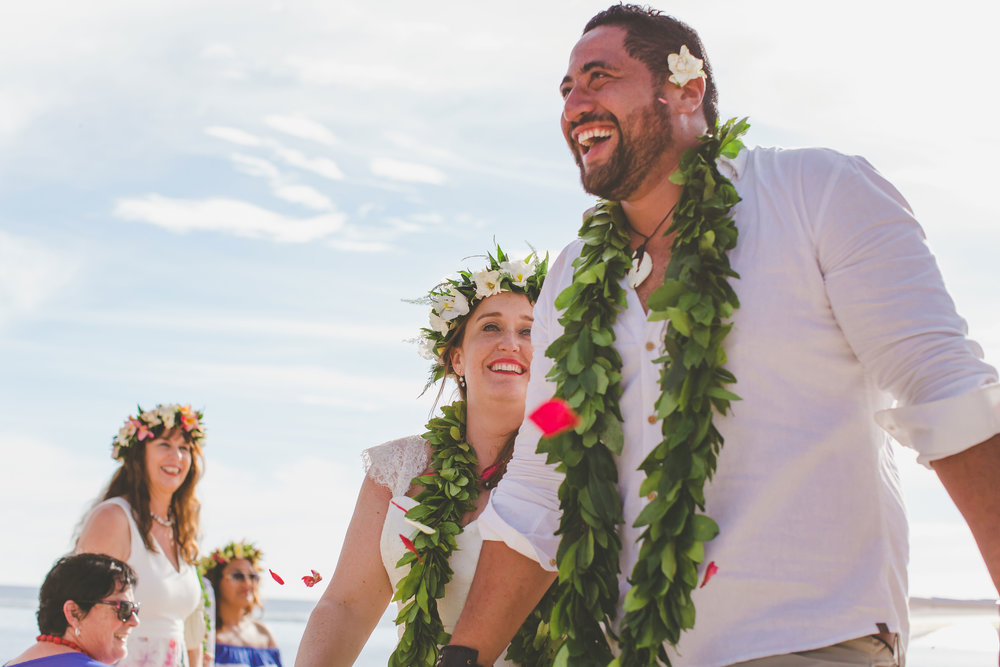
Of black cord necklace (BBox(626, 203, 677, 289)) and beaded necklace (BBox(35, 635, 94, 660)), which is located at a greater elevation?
black cord necklace (BBox(626, 203, 677, 289))

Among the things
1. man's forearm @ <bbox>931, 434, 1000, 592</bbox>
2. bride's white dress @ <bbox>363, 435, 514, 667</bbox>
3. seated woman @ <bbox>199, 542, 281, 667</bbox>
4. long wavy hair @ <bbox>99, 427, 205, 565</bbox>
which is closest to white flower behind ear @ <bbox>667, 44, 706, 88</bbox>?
man's forearm @ <bbox>931, 434, 1000, 592</bbox>

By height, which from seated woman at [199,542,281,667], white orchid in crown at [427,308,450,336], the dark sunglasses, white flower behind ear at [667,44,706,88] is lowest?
seated woman at [199,542,281,667]

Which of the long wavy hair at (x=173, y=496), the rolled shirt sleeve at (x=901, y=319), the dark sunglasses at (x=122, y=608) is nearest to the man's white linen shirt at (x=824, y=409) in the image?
the rolled shirt sleeve at (x=901, y=319)

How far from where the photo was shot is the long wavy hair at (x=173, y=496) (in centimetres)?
567

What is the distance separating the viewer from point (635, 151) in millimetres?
2148

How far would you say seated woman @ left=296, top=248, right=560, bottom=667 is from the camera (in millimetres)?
3174

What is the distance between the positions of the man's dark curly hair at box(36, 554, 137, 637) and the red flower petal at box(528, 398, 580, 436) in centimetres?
280

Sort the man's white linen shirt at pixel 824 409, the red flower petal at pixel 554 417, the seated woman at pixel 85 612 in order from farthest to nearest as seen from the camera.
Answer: the seated woman at pixel 85 612 → the red flower petal at pixel 554 417 → the man's white linen shirt at pixel 824 409

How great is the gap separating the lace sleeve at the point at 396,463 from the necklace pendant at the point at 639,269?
157 cm

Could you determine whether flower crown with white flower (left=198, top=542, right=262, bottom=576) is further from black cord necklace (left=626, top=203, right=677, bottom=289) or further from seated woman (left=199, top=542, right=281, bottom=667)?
black cord necklace (left=626, top=203, right=677, bottom=289)

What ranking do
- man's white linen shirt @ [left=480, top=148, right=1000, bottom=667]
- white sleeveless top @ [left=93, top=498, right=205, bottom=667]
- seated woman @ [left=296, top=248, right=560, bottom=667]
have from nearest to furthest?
man's white linen shirt @ [left=480, top=148, right=1000, bottom=667], seated woman @ [left=296, top=248, right=560, bottom=667], white sleeveless top @ [left=93, top=498, right=205, bottom=667]

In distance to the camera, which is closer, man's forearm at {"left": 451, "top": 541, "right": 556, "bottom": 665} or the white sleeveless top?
man's forearm at {"left": 451, "top": 541, "right": 556, "bottom": 665}

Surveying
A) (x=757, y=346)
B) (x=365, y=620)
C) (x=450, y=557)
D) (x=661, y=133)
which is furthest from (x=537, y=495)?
(x=365, y=620)

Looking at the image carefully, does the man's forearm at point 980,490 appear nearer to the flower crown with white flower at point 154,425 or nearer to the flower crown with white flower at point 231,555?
the flower crown with white flower at point 154,425
